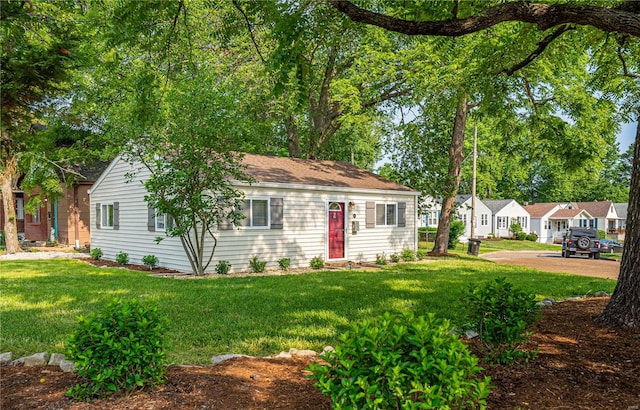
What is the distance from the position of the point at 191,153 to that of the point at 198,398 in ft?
27.1

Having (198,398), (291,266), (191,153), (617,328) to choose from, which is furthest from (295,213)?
(198,398)

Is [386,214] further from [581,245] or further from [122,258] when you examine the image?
[581,245]

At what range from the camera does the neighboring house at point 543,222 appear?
149 feet

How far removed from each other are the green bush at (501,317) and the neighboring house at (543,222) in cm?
4607

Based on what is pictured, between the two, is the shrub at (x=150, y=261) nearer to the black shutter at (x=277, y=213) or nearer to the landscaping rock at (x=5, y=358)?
the black shutter at (x=277, y=213)

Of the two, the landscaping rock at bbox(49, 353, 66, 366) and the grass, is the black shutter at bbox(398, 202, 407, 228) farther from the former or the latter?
the landscaping rock at bbox(49, 353, 66, 366)

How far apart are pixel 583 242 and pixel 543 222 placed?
2521 cm

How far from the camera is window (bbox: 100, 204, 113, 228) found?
→ 15.6m

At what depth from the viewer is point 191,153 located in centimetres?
1054

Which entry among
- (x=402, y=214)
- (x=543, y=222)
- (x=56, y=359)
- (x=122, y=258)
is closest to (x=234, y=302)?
(x=56, y=359)

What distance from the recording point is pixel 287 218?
1355 cm

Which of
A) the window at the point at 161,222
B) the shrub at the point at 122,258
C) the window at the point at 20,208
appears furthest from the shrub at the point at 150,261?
the window at the point at 20,208

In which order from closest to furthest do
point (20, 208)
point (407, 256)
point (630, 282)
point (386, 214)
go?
point (630, 282), point (407, 256), point (386, 214), point (20, 208)

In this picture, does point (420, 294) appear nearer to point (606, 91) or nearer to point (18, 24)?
point (606, 91)
